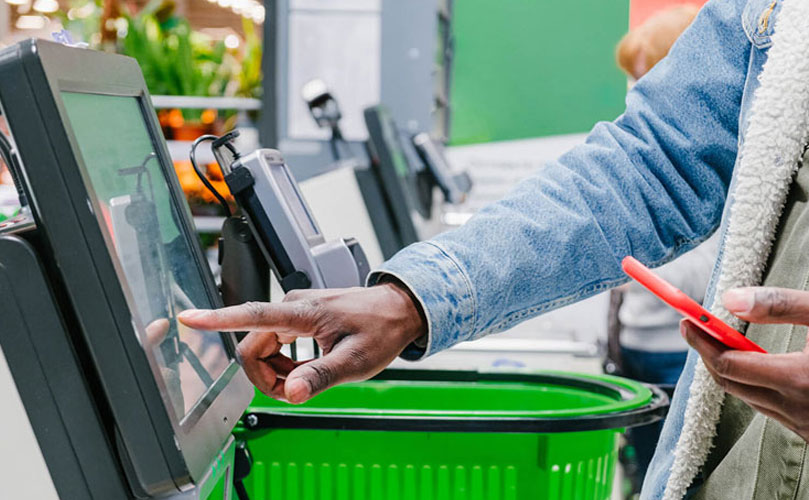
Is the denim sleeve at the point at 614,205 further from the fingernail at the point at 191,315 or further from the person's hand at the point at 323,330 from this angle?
the fingernail at the point at 191,315

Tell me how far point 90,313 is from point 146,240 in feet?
0.37

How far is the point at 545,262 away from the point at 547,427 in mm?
184

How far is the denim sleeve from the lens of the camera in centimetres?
88

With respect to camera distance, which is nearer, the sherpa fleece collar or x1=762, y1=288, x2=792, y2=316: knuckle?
x1=762, y1=288, x2=792, y2=316: knuckle

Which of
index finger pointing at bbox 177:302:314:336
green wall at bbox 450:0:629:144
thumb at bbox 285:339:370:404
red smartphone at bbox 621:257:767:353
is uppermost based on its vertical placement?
red smartphone at bbox 621:257:767:353

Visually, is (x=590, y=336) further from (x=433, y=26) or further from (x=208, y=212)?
(x=208, y=212)

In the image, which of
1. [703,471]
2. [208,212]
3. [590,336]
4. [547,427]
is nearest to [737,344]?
[703,471]

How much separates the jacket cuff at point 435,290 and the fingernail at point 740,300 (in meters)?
0.36

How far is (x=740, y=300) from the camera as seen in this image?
508 millimetres

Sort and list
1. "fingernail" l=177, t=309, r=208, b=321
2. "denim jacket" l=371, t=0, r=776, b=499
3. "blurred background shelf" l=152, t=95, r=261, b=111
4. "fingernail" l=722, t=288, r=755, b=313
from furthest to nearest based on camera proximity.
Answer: "blurred background shelf" l=152, t=95, r=261, b=111
"denim jacket" l=371, t=0, r=776, b=499
"fingernail" l=177, t=309, r=208, b=321
"fingernail" l=722, t=288, r=755, b=313

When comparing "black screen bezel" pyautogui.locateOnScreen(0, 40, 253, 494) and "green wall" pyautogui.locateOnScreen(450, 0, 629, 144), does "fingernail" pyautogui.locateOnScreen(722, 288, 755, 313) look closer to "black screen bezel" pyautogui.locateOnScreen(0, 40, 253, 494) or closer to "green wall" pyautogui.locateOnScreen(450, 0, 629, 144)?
"black screen bezel" pyautogui.locateOnScreen(0, 40, 253, 494)

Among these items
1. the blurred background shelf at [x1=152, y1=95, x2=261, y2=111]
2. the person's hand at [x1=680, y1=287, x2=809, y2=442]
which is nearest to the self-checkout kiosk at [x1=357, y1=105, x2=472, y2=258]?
the person's hand at [x1=680, y1=287, x2=809, y2=442]

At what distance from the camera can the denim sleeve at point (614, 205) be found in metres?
0.88

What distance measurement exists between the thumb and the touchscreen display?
8 centimetres
